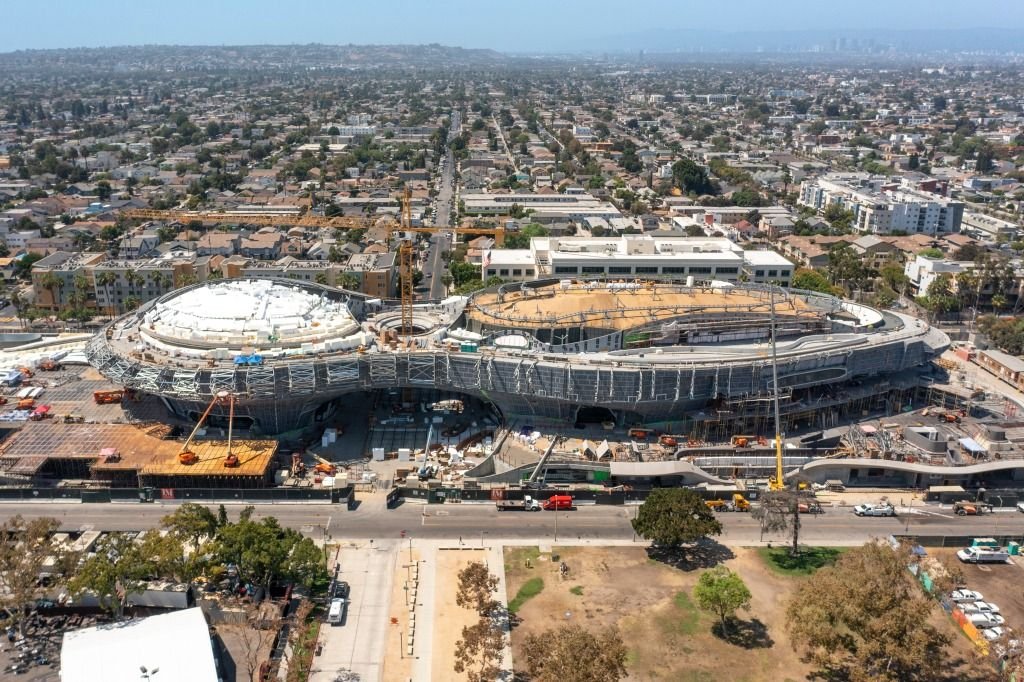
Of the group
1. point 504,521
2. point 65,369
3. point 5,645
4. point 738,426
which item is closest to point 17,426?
point 65,369

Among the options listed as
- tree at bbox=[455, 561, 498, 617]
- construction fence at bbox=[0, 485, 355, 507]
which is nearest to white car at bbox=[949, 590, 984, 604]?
tree at bbox=[455, 561, 498, 617]

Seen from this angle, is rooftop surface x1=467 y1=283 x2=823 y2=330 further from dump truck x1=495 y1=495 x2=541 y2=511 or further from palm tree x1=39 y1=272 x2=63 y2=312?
palm tree x1=39 y1=272 x2=63 y2=312

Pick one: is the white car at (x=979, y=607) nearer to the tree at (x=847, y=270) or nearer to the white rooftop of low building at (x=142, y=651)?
the white rooftop of low building at (x=142, y=651)

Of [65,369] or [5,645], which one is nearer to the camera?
[5,645]

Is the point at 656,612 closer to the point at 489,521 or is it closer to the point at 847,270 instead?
the point at 489,521

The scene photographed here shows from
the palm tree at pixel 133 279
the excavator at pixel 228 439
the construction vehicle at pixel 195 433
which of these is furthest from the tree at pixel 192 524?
the palm tree at pixel 133 279

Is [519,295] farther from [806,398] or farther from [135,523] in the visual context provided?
[135,523]
